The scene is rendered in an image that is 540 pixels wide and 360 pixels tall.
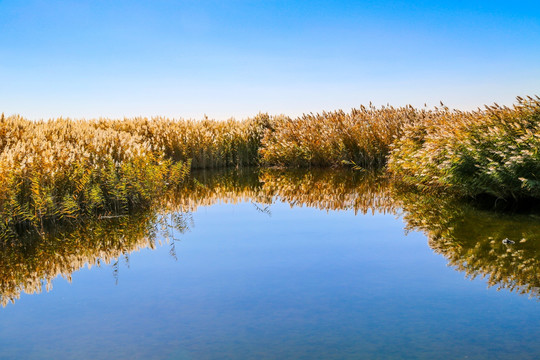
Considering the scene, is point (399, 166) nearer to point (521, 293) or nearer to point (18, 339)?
point (521, 293)

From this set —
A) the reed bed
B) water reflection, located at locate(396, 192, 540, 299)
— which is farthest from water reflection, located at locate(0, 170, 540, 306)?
the reed bed

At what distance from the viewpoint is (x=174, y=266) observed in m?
6.91

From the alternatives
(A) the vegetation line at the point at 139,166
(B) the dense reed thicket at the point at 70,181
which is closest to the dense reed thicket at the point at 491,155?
(A) the vegetation line at the point at 139,166

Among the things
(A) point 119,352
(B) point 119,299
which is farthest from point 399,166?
(A) point 119,352

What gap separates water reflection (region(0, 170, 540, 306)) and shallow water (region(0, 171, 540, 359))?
0.12 feet

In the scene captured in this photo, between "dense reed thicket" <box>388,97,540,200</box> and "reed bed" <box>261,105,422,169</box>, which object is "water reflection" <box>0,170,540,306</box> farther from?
"reed bed" <box>261,105,422,169</box>

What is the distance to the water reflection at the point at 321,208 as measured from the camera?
6480mm

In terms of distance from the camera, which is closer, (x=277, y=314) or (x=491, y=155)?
(x=277, y=314)

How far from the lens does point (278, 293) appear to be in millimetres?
5629

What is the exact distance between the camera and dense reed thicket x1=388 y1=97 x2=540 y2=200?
9852mm

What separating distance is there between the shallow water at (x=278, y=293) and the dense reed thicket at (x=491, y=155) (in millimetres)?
938

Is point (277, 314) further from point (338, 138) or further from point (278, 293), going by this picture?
point (338, 138)

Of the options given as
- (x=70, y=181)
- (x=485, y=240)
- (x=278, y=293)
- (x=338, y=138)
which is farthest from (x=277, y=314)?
(x=338, y=138)

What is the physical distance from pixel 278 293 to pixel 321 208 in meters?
6.03
